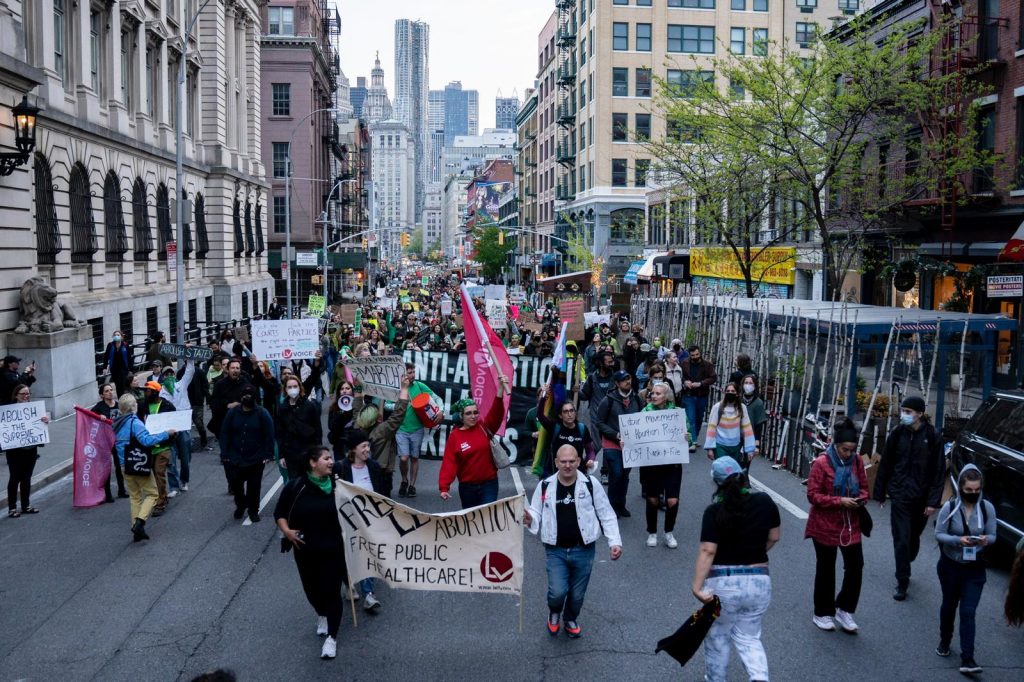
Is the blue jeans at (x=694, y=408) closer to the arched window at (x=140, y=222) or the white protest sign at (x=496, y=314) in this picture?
the white protest sign at (x=496, y=314)

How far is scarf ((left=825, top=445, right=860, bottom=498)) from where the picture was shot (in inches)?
316

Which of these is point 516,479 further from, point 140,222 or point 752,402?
point 140,222

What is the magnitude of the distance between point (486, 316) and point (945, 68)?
48.0 ft

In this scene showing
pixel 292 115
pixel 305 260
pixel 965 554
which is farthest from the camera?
pixel 292 115

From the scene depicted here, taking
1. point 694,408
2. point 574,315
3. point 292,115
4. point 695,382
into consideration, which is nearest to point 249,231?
point 292,115

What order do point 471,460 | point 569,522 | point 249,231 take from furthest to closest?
point 249,231 → point 471,460 → point 569,522

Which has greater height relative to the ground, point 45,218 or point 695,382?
point 45,218

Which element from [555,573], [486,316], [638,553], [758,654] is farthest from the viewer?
[486,316]

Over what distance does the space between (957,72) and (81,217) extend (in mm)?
23882

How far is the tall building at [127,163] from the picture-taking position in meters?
23.3

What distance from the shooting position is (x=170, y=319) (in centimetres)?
3738

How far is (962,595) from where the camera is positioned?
24.2 ft

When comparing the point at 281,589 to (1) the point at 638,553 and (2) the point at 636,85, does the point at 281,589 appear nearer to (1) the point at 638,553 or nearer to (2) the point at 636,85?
(1) the point at 638,553

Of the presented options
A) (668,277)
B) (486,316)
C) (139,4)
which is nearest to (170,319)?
(139,4)
